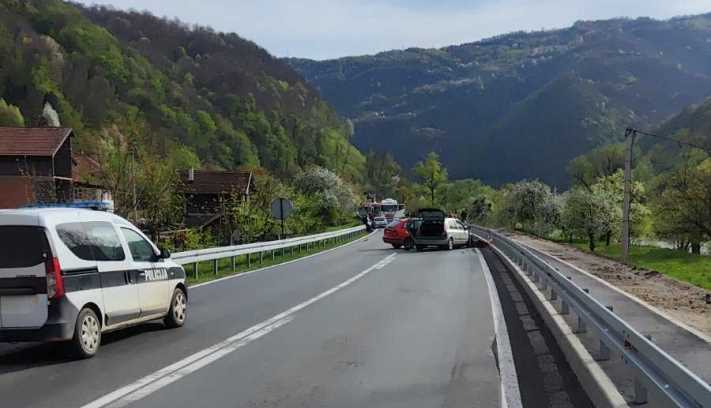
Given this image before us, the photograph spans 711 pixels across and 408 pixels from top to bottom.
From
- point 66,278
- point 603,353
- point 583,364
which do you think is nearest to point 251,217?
point 66,278

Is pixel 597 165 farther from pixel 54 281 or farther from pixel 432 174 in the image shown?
pixel 54 281

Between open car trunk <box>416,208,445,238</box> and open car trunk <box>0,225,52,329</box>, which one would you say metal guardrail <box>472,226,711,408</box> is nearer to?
open car trunk <box>0,225,52,329</box>

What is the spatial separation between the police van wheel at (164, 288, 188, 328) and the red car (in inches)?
977

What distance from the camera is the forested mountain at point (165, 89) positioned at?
102062 millimetres

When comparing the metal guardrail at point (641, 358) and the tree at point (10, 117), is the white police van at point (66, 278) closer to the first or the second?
the metal guardrail at point (641, 358)

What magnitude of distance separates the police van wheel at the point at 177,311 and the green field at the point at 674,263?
27247 millimetres

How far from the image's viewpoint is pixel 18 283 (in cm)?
782

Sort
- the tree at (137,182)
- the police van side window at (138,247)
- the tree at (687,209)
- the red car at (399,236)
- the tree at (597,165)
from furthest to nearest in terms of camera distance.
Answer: the tree at (597,165) → the tree at (687,209) → the red car at (399,236) → the tree at (137,182) → the police van side window at (138,247)

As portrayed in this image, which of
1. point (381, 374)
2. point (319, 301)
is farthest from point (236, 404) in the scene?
point (319, 301)

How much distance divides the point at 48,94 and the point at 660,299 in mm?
100186

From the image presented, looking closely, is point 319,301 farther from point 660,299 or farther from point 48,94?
point 48,94

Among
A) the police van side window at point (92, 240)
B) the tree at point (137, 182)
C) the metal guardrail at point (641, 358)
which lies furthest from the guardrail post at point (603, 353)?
the tree at point (137, 182)

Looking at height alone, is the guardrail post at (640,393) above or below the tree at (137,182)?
below

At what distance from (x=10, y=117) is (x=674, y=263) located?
246 feet
